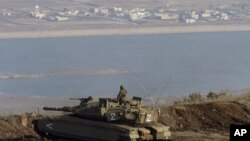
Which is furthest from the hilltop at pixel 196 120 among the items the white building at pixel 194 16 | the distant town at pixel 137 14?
the white building at pixel 194 16

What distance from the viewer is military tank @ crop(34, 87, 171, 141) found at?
60.4 ft

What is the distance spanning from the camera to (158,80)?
50.6m

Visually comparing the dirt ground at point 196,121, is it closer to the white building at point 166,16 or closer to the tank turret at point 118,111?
the tank turret at point 118,111

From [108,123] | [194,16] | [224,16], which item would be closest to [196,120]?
[108,123]

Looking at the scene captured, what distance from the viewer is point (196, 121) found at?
78.1 feet

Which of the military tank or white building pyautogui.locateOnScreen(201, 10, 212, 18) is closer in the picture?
the military tank

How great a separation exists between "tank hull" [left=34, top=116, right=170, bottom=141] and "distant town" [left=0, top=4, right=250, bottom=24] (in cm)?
12579

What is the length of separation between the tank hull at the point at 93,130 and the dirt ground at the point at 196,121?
0.79 meters

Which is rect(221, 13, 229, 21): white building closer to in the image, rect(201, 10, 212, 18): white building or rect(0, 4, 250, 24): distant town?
rect(0, 4, 250, 24): distant town

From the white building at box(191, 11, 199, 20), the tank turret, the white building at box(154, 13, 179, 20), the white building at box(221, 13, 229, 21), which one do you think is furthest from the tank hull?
the white building at box(221, 13, 229, 21)

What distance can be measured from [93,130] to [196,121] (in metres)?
5.61

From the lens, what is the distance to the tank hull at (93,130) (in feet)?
60.1

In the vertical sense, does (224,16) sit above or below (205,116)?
below

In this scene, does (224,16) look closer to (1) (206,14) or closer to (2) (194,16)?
(1) (206,14)
